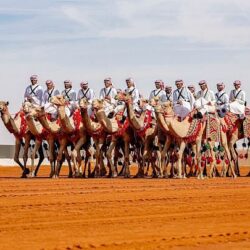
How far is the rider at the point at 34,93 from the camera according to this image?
35.3 m

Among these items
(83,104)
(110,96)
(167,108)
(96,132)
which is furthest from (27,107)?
(167,108)

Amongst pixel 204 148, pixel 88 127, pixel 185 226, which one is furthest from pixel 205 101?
pixel 185 226

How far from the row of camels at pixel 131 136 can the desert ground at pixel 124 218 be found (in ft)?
26.1

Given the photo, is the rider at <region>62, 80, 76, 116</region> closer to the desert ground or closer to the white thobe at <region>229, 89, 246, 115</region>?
the white thobe at <region>229, 89, 246, 115</region>

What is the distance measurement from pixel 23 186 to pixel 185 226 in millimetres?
11247

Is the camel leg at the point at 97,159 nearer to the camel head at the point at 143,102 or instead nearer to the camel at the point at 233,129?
the camel head at the point at 143,102

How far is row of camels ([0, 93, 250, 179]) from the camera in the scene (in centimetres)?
3291

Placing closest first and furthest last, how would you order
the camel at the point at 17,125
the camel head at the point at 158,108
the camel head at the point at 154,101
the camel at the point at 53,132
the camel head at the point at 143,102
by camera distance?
1. the camel head at the point at 158,108
2. the camel head at the point at 154,101
3. the camel at the point at 53,132
4. the camel head at the point at 143,102
5. the camel at the point at 17,125

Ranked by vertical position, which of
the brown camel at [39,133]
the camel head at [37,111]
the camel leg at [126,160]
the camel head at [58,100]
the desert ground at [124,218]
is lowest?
the desert ground at [124,218]

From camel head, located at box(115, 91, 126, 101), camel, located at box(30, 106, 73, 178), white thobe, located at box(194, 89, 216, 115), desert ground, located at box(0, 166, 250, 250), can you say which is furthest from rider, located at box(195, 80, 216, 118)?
desert ground, located at box(0, 166, 250, 250)

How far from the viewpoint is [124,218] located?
16516 millimetres

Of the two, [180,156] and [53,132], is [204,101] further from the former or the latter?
[53,132]

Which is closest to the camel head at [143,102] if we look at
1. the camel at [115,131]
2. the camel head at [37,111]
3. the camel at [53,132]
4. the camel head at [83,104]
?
the camel at [115,131]

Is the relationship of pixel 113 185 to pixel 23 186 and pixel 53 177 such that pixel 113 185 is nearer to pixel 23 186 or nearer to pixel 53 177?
pixel 23 186
